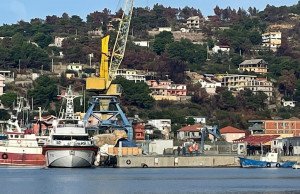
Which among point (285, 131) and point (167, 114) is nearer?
point (285, 131)

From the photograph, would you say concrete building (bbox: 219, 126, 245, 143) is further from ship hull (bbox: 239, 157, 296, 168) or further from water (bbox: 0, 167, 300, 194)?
water (bbox: 0, 167, 300, 194)

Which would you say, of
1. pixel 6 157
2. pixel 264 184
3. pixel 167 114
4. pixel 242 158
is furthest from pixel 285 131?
pixel 264 184

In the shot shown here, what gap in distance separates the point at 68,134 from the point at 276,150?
42.7 meters

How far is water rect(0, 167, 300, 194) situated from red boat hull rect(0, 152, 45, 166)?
347cm

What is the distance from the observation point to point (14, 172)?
382ft

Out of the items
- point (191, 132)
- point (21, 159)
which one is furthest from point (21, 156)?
point (191, 132)

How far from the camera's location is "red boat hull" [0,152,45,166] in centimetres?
12800

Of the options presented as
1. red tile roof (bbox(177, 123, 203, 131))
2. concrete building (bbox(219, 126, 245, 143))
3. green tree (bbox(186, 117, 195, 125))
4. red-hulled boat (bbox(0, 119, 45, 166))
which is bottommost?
red-hulled boat (bbox(0, 119, 45, 166))

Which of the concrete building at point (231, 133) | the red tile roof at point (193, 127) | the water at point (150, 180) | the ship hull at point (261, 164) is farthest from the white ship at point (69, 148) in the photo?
the concrete building at point (231, 133)

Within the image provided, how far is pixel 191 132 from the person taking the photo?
182 meters

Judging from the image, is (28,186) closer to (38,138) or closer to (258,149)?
(38,138)

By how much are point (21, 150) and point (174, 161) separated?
2106cm

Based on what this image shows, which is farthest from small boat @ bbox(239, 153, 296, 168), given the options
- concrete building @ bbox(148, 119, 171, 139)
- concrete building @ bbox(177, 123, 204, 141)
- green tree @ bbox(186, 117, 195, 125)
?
green tree @ bbox(186, 117, 195, 125)

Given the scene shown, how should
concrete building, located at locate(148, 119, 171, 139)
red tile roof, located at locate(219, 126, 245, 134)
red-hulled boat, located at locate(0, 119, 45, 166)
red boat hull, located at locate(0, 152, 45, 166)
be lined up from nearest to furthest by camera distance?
red-hulled boat, located at locate(0, 119, 45, 166) → red boat hull, located at locate(0, 152, 45, 166) → red tile roof, located at locate(219, 126, 245, 134) → concrete building, located at locate(148, 119, 171, 139)
